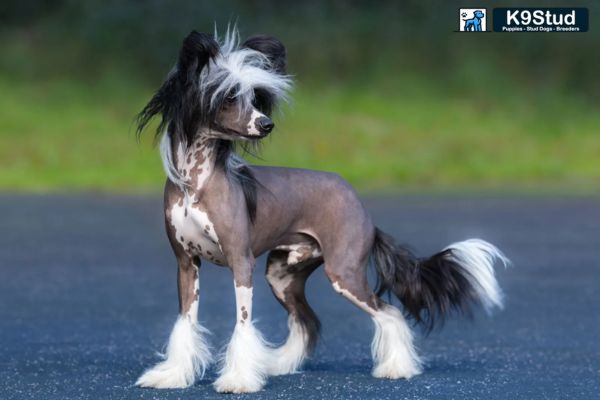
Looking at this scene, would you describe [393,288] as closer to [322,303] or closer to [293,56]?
[322,303]

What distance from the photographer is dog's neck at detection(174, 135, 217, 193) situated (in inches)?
308

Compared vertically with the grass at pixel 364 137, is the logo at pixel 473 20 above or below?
above

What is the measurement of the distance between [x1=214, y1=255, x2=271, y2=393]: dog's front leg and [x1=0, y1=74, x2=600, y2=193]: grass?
46.1 ft

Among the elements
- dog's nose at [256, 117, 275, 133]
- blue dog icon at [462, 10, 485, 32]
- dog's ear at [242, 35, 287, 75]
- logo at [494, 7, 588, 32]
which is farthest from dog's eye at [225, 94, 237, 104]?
blue dog icon at [462, 10, 485, 32]

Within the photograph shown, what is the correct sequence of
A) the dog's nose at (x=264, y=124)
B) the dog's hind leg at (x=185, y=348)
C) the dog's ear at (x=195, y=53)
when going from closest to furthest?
1. the dog's ear at (x=195, y=53)
2. the dog's nose at (x=264, y=124)
3. the dog's hind leg at (x=185, y=348)

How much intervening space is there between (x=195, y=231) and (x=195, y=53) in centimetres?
101

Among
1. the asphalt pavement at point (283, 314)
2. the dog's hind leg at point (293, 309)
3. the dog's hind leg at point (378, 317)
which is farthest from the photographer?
the dog's hind leg at point (293, 309)

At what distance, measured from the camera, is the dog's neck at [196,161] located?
7820 mm

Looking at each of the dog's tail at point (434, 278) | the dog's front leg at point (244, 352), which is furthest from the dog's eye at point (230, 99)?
the dog's tail at point (434, 278)

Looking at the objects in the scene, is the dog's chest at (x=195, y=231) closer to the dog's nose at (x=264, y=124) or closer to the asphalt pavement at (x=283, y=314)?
the dog's nose at (x=264, y=124)

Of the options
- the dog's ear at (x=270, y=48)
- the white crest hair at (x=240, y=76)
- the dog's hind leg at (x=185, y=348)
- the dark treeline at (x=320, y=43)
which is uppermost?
the dark treeline at (x=320, y=43)

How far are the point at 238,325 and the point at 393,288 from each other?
1274 mm

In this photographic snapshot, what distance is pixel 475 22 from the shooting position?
2658 cm

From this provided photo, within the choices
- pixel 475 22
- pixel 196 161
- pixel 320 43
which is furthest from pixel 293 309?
pixel 320 43
